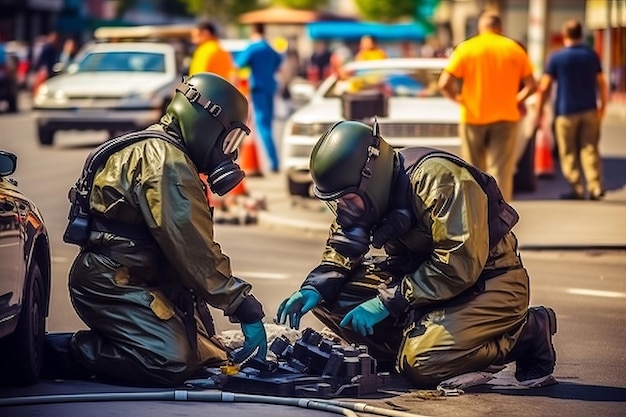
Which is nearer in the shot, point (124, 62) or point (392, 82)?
point (392, 82)

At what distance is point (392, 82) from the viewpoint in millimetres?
18156

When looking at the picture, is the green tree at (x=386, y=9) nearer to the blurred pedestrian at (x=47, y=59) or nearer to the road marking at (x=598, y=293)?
the blurred pedestrian at (x=47, y=59)

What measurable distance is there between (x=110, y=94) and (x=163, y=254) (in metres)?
18.0

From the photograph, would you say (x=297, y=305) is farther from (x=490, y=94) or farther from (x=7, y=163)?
(x=490, y=94)

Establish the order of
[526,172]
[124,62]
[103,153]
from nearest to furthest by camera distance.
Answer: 1. [103,153]
2. [526,172]
3. [124,62]

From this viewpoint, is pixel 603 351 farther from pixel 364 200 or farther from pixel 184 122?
pixel 184 122

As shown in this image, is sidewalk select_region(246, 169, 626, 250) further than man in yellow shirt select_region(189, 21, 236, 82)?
No

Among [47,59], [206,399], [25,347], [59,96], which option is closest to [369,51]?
[59,96]

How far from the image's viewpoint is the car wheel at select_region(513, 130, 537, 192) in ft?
59.9

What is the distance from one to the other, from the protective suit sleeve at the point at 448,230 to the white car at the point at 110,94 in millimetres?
17870

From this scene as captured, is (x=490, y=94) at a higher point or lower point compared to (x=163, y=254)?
lower

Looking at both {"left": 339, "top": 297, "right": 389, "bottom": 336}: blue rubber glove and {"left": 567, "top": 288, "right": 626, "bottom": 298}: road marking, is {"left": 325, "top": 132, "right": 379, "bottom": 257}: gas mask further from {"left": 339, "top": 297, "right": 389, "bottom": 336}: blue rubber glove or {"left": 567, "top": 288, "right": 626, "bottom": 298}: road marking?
{"left": 567, "top": 288, "right": 626, "bottom": 298}: road marking

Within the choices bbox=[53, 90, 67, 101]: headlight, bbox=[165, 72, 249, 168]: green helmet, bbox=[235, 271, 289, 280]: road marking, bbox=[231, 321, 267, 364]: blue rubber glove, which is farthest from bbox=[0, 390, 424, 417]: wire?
bbox=[53, 90, 67, 101]: headlight

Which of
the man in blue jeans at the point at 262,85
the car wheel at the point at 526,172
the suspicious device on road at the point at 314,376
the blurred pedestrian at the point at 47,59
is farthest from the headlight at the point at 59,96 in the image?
the suspicious device on road at the point at 314,376
